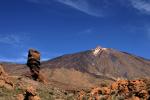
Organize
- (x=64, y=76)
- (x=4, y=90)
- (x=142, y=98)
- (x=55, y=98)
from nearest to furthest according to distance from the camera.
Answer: (x=142, y=98) → (x=4, y=90) → (x=55, y=98) → (x=64, y=76)

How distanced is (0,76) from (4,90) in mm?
2983

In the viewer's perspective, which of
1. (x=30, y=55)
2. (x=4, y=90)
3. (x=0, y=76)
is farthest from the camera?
(x=30, y=55)

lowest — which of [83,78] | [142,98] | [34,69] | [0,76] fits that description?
[142,98]

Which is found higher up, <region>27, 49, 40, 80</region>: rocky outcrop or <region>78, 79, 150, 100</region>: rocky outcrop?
<region>27, 49, 40, 80</region>: rocky outcrop

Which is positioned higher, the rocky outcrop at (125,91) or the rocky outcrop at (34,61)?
the rocky outcrop at (34,61)

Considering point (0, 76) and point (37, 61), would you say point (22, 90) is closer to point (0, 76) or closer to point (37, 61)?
point (0, 76)

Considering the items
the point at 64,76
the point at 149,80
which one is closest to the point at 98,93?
the point at 149,80

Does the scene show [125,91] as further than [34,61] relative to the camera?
No

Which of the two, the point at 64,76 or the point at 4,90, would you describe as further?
the point at 64,76

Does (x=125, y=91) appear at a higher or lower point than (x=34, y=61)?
lower

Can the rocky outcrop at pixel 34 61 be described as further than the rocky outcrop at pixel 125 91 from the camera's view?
Yes

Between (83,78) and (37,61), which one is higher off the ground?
(83,78)

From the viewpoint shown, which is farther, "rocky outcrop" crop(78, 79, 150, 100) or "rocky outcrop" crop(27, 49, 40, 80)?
"rocky outcrop" crop(27, 49, 40, 80)

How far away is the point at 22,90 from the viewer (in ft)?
126
